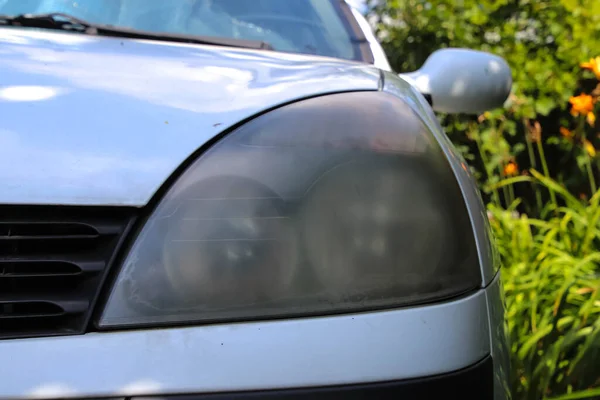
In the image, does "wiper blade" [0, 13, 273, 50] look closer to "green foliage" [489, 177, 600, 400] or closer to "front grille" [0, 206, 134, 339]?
"front grille" [0, 206, 134, 339]

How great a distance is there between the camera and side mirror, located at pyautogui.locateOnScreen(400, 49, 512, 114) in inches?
77.9

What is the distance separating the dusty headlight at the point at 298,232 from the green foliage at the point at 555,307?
3.18ft

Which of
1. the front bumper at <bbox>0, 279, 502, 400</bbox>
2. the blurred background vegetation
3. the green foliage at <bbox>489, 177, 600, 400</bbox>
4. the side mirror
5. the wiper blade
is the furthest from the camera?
the blurred background vegetation

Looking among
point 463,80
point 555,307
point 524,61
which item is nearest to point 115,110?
point 463,80

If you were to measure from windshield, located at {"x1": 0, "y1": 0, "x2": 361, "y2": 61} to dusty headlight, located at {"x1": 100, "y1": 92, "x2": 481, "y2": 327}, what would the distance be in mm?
778

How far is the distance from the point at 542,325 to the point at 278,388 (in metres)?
1.85

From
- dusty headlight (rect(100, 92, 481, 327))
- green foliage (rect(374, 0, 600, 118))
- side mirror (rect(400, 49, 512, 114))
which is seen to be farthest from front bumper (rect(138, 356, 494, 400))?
green foliage (rect(374, 0, 600, 118))

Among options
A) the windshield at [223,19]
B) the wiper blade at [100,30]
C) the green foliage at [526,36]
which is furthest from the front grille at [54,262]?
the green foliage at [526,36]

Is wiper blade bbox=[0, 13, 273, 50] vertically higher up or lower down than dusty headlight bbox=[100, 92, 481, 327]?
A: higher up

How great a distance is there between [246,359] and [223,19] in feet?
4.07

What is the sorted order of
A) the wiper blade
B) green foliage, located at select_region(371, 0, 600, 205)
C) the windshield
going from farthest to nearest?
green foliage, located at select_region(371, 0, 600, 205) → the windshield → the wiper blade

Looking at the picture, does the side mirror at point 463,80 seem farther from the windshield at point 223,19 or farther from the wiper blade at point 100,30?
the wiper blade at point 100,30

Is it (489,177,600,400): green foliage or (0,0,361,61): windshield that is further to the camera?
(489,177,600,400): green foliage

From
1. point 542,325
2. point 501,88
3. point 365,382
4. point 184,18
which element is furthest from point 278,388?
point 542,325
